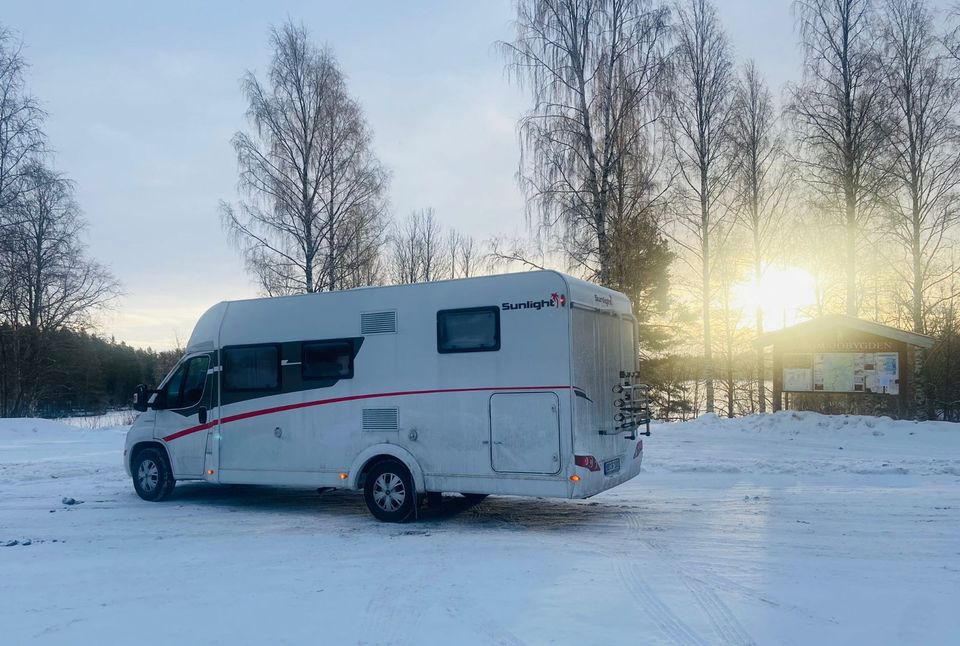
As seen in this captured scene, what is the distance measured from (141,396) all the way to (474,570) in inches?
247

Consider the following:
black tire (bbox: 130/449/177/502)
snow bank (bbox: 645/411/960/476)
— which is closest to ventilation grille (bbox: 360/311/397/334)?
black tire (bbox: 130/449/177/502)

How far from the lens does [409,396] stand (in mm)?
8734

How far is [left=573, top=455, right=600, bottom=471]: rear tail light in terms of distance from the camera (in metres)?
7.81

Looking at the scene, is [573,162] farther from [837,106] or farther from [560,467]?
[560,467]

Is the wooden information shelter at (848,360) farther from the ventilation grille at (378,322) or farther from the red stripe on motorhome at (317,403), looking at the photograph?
the ventilation grille at (378,322)

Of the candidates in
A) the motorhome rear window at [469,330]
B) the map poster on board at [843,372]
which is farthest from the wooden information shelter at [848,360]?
the motorhome rear window at [469,330]

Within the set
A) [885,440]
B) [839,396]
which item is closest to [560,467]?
[885,440]

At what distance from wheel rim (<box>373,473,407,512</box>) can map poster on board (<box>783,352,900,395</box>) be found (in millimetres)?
13053

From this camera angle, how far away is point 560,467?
25.7 feet

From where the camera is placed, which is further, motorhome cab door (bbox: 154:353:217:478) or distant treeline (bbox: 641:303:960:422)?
distant treeline (bbox: 641:303:960:422)

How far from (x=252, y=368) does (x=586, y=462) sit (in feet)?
15.4

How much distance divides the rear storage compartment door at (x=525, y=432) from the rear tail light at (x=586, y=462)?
8.0 inches

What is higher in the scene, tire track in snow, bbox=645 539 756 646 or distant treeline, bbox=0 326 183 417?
distant treeline, bbox=0 326 183 417

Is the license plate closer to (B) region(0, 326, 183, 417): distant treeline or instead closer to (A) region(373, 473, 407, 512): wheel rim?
(A) region(373, 473, 407, 512): wheel rim
